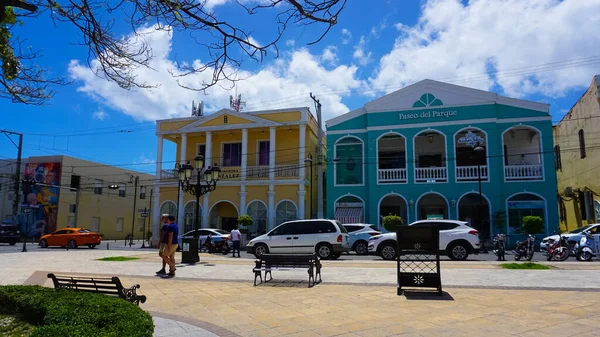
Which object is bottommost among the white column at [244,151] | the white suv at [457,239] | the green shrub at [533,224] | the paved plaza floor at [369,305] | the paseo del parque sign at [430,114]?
the paved plaza floor at [369,305]

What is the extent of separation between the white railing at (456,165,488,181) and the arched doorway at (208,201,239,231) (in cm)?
1608

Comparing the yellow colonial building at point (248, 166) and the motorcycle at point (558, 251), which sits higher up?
the yellow colonial building at point (248, 166)

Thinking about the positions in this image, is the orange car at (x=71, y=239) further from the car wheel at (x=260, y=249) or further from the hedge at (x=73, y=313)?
the hedge at (x=73, y=313)

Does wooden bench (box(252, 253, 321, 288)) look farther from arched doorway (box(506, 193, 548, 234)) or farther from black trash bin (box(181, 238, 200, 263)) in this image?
arched doorway (box(506, 193, 548, 234))

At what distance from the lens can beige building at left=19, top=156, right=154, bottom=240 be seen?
3781 centimetres

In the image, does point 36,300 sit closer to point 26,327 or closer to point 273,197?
point 26,327

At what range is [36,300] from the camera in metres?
5.34

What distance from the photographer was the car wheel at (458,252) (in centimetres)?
1588

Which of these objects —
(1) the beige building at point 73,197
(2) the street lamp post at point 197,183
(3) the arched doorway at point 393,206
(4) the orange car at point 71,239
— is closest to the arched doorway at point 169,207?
(1) the beige building at point 73,197

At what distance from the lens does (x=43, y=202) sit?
125 feet

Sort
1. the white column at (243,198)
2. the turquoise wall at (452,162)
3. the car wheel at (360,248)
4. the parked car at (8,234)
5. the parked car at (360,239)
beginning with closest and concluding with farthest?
the parked car at (360,239), the car wheel at (360,248), the turquoise wall at (452,162), the white column at (243,198), the parked car at (8,234)

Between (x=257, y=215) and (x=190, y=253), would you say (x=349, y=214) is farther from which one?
(x=190, y=253)

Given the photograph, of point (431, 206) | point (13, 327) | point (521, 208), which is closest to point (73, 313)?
point (13, 327)

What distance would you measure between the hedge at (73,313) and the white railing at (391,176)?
22809 mm
